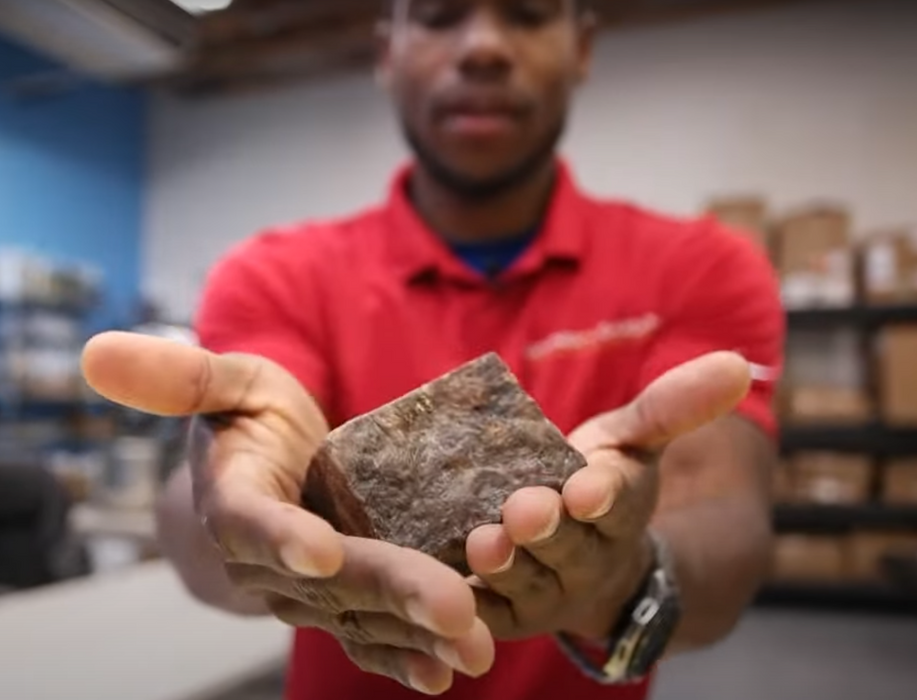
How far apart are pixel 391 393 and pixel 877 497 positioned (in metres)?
3.11

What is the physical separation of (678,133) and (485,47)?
10.4 ft

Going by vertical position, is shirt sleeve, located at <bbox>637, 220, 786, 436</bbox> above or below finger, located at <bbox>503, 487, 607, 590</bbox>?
above

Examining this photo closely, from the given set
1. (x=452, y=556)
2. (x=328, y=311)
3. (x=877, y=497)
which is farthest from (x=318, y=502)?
(x=877, y=497)

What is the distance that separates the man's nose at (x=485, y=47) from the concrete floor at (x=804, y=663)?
188 centimetres

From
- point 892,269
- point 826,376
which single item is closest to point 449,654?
point 892,269

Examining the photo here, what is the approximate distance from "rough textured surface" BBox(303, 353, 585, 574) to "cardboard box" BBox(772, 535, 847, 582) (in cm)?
301

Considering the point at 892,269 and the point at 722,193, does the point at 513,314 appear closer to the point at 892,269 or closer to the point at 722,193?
the point at 892,269

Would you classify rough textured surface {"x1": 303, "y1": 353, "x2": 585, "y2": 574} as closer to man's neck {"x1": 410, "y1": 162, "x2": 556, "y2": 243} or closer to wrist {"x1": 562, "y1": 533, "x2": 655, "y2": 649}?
wrist {"x1": 562, "y1": 533, "x2": 655, "y2": 649}

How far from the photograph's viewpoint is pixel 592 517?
380 mm

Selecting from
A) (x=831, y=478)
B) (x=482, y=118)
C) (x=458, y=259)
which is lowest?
(x=831, y=478)

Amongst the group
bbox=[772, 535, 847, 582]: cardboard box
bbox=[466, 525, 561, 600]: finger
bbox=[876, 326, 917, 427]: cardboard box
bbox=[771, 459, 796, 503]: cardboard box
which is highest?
bbox=[466, 525, 561, 600]: finger

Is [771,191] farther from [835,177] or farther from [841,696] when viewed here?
[841,696]

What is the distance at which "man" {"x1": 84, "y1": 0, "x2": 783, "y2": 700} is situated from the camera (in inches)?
14.8

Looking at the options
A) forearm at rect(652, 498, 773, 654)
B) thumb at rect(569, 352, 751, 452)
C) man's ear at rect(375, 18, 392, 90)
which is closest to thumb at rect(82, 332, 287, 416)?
thumb at rect(569, 352, 751, 452)
